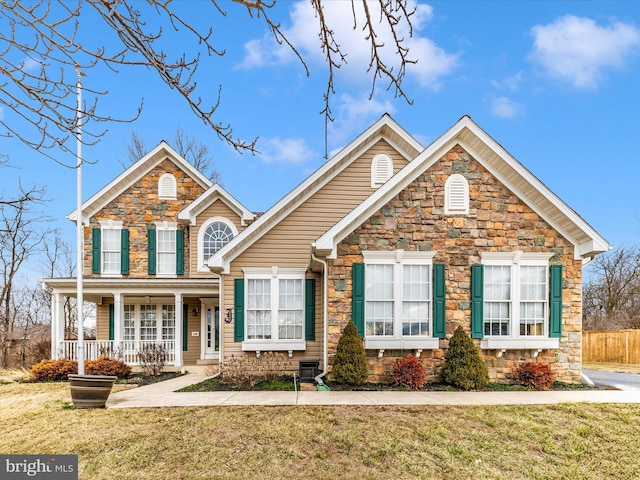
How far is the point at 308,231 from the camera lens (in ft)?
40.1

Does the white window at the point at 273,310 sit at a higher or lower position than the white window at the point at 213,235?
lower

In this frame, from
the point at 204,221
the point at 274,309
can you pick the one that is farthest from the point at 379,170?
the point at 204,221

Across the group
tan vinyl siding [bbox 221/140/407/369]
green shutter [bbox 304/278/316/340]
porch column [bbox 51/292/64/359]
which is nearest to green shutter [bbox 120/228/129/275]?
porch column [bbox 51/292/64/359]

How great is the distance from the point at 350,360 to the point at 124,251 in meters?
10.0

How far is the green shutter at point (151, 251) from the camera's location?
A: 15.7 metres

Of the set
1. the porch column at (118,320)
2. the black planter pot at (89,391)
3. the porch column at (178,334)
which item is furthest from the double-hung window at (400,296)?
the porch column at (118,320)

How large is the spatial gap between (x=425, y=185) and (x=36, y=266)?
1061 inches

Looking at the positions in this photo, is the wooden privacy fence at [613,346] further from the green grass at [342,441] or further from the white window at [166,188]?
the white window at [166,188]

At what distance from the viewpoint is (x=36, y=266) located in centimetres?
2756

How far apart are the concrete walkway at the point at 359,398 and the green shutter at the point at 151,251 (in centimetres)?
645

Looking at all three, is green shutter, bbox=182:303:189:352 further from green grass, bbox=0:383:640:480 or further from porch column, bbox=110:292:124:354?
green grass, bbox=0:383:640:480

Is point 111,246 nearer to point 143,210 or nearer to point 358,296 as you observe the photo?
point 143,210

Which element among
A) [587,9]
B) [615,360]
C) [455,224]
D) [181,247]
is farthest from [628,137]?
[181,247]

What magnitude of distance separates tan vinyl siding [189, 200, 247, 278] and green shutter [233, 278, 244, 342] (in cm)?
453
